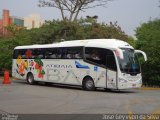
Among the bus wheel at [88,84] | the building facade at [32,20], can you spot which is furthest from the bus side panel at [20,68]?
the building facade at [32,20]

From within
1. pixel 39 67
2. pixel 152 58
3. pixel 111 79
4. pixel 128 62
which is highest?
pixel 152 58

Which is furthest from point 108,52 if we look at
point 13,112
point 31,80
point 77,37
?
point 77,37

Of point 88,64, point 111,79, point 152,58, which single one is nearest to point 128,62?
point 111,79

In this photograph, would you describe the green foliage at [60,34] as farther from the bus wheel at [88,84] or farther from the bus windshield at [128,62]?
the bus windshield at [128,62]

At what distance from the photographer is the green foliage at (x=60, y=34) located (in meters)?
44.4

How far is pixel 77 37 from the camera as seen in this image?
44344mm

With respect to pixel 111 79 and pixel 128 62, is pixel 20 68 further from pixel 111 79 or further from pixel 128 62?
pixel 128 62

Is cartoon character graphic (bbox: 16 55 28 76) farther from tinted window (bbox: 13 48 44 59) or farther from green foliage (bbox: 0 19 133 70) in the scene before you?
green foliage (bbox: 0 19 133 70)

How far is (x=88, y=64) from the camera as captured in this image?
1100 inches

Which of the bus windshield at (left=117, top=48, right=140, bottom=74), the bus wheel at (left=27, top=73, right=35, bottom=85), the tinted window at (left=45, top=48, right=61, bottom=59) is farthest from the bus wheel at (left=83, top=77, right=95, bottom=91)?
the bus wheel at (left=27, top=73, right=35, bottom=85)

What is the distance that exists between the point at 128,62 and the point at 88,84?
3.34 meters

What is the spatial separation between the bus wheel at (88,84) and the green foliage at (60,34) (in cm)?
1565

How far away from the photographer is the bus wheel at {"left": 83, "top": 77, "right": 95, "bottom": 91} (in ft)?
91.5

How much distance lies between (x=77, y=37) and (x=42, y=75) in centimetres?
1252
